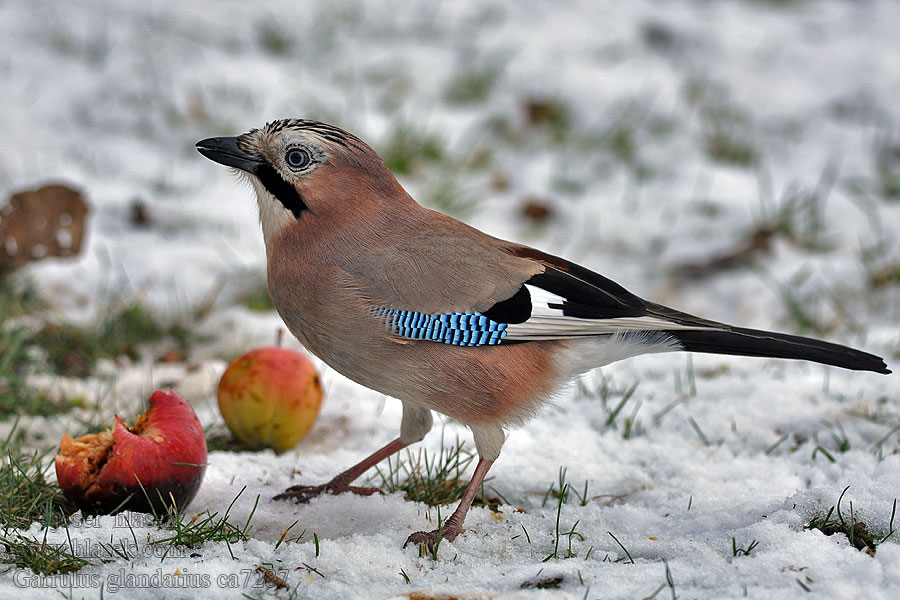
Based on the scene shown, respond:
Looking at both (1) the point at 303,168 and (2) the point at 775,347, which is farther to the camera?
(1) the point at 303,168

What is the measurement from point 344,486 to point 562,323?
95 cm

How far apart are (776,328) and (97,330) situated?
3.55m

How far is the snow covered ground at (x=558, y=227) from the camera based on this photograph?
A: 2783 millimetres

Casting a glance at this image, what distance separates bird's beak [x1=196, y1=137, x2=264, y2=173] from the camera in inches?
127

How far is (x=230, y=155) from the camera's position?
A: 322cm

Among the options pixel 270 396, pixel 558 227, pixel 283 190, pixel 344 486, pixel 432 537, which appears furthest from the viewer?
pixel 558 227

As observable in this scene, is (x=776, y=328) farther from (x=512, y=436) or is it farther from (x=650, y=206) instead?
(x=512, y=436)

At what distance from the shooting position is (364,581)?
8.73 feet

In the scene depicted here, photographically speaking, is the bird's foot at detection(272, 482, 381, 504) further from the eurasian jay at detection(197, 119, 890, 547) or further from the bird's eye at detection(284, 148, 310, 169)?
the bird's eye at detection(284, 148, 310, 169)

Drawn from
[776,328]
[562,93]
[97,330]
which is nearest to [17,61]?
[97,330]

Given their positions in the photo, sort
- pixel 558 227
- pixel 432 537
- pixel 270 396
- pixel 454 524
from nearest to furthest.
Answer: pixel 432 537, pixel 454 524, pixel 270 396, pixel 558 227

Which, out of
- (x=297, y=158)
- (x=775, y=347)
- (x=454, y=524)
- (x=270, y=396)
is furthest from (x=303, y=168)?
(x=775, y=347)

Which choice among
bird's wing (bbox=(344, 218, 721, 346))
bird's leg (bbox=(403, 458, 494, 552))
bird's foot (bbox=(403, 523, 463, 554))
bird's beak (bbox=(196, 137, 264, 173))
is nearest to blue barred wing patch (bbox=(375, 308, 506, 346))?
bird's wing (bbox=(344, 218, 721, 346))

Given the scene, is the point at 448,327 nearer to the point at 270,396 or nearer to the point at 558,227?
the point at 270,396
